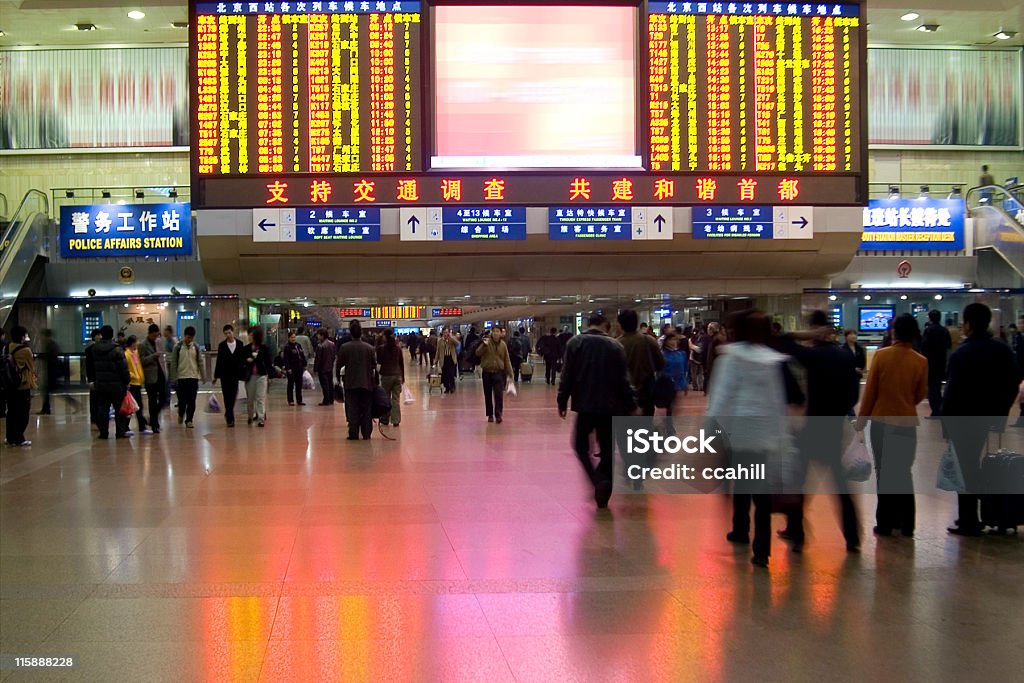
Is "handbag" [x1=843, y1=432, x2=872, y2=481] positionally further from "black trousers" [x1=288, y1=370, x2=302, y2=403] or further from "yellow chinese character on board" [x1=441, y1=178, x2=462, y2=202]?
"black trousers" [x1=288, y1=370, x2=302, y2=403]

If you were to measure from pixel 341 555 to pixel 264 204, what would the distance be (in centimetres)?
1310

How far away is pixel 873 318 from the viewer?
25.2 m

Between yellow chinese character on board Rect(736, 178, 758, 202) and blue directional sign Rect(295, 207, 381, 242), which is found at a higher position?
yellow chinese character on board Rect(736, 178, 758, 202)

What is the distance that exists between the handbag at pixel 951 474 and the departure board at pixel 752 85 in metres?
12.6

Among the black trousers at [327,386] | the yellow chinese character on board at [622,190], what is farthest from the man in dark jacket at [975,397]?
the black trousers at [327,386]

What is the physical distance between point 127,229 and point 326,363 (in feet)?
30.1

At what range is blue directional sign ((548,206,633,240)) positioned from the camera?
64.1ft

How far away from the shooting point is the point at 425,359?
43562mm

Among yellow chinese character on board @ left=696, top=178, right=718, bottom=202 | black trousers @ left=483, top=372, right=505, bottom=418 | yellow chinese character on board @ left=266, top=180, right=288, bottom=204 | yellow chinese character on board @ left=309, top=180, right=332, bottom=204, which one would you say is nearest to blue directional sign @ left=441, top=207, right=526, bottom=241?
yellow chinese character on board @ left=309, top=180, right=332, bottom=204

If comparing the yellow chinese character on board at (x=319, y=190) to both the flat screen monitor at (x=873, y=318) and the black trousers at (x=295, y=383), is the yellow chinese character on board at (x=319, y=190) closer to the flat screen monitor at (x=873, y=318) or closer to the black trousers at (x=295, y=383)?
the black trousers at (x=295, y=383)

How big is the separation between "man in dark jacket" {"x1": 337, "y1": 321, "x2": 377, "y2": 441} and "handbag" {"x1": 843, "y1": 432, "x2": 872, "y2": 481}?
6.94 m

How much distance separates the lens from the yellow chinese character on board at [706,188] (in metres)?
18.8

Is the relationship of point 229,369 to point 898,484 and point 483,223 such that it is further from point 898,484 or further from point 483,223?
point 898,484

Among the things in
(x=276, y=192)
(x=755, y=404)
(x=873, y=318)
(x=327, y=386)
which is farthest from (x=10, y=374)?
(x=873, y=318)
